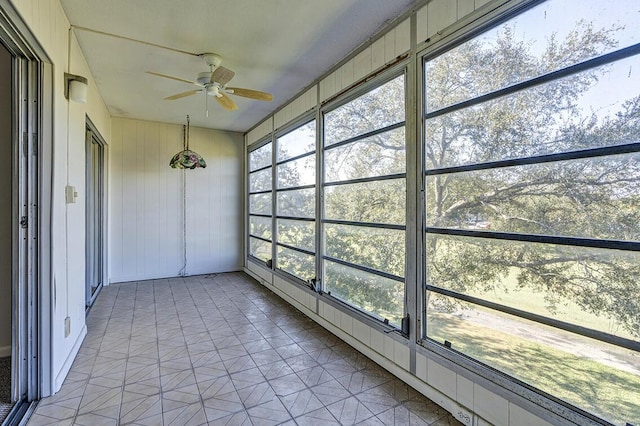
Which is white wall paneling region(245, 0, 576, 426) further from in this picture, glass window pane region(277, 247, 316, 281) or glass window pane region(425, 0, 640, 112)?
glass window pane region(277, 247, 316, 281)

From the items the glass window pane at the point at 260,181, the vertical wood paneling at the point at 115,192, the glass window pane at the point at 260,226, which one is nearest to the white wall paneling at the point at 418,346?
the glass window pane at the point at 260,226

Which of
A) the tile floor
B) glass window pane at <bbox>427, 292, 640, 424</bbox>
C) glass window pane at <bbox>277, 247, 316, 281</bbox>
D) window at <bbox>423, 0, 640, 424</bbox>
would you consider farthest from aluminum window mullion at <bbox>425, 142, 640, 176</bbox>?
glass window pane at <bbox>277, 247, 316, 281</bbox>

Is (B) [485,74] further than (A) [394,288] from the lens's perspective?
No

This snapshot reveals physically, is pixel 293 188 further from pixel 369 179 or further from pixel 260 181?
pixel 369 179

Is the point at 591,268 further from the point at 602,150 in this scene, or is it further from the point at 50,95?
the point at 50,95

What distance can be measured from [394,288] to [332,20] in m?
2.26

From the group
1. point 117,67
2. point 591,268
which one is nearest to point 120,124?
point 117,67

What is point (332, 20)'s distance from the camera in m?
2.61

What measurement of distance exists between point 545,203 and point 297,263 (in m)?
3.13

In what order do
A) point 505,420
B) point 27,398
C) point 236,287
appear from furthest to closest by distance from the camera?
point 236,287 < point 27,398 < point 505,420

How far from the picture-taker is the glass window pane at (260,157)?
5445mm

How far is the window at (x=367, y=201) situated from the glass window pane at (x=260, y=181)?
1.98m

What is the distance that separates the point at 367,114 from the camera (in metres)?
3.03

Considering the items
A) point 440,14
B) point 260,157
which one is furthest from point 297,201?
point 440,14
